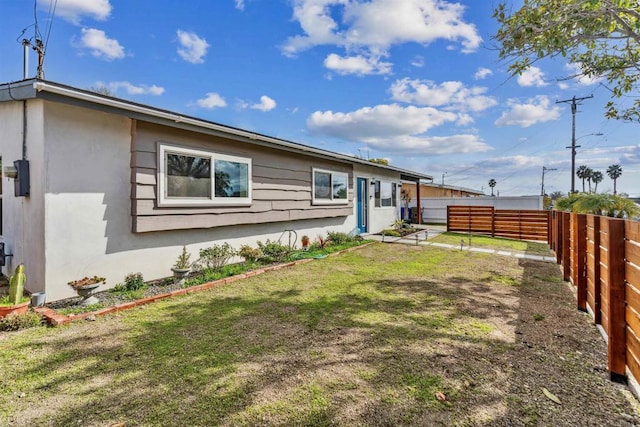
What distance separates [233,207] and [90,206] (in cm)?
256

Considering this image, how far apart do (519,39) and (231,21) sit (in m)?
8.19

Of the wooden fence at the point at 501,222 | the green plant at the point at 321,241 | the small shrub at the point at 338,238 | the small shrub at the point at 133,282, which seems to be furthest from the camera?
Answer: the wooden fence at the point at 501,222

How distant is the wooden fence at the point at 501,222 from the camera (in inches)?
478

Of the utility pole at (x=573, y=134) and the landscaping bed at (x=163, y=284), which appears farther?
the utility pole at (x=573, y=134)

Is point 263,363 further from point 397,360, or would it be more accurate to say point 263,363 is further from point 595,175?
point 595,175

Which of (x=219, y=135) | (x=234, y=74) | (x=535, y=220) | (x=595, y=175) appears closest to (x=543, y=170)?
(x=595, y=175)

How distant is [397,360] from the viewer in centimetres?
281

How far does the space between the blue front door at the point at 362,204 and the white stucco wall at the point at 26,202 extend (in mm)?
9615

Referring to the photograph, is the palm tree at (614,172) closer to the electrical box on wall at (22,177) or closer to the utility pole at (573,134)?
the utility pole at (573,134)

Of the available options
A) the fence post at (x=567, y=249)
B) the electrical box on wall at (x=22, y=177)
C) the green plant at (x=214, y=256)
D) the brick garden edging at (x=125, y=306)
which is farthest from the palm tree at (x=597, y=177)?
the electrical box on wall at (x=22, y=177)

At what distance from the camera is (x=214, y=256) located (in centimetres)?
615

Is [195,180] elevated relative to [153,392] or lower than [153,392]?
elevated

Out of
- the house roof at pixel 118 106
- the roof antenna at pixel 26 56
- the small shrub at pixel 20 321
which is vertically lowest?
the small shrub at pixel 20 321

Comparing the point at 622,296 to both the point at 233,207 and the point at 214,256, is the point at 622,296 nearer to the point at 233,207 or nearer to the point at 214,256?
the point at 214,256
